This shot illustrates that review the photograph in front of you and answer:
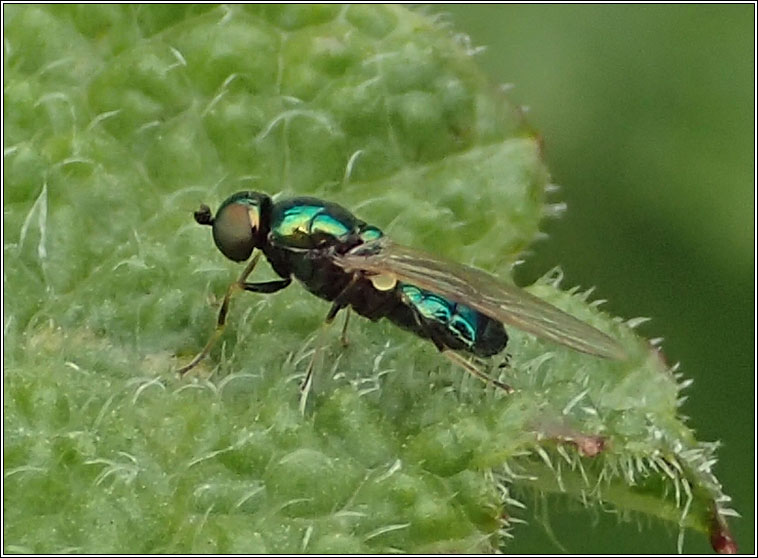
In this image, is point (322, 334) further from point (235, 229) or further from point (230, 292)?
point (235, 229)

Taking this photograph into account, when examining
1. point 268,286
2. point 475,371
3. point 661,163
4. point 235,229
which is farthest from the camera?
point 661,163

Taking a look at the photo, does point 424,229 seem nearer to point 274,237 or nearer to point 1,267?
point 274,237

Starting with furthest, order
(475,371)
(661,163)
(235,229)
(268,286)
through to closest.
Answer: (661,163) → (268,286) → (235,229) → (475,371)

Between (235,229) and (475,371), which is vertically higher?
(235,229)

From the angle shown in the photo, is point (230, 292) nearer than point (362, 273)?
Yes

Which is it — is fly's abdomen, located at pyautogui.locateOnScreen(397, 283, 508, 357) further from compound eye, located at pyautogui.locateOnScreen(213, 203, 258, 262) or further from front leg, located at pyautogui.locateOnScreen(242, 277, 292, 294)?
compound eye, located at pyautogui.locateOnScreen(213, 203, 258, 262)

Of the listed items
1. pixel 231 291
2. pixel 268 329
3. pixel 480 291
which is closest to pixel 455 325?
pixel 480 291
